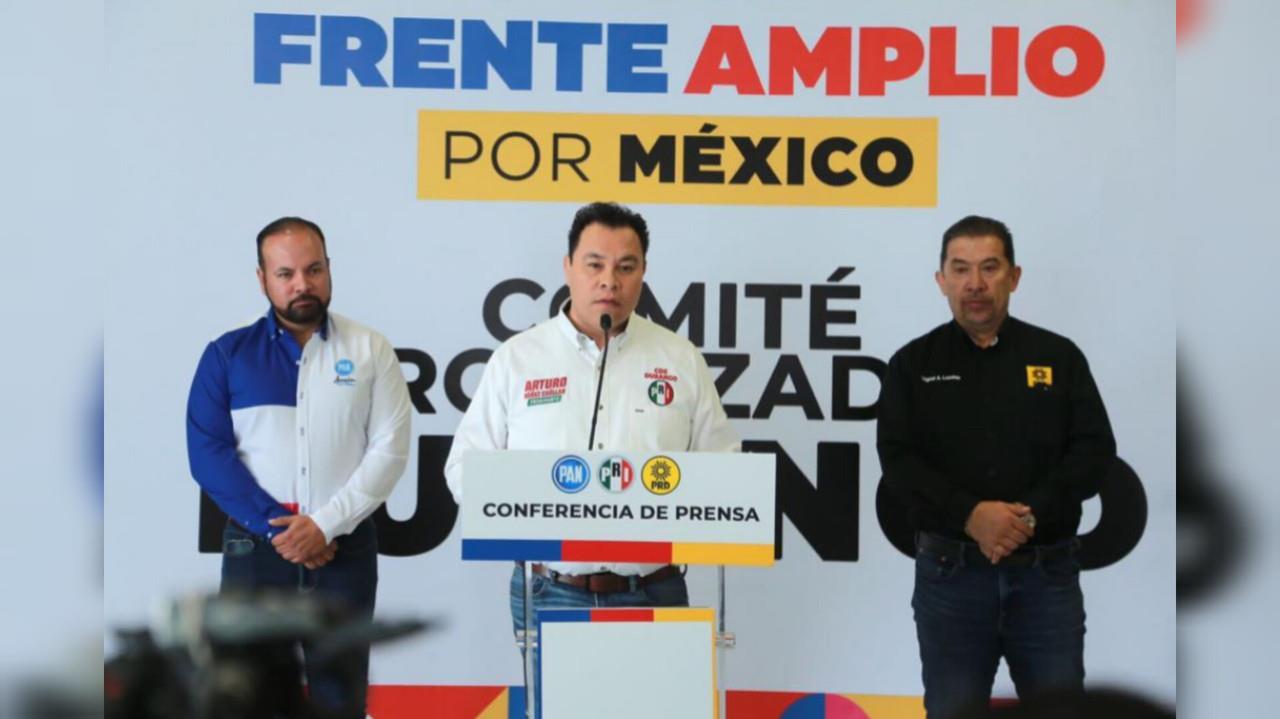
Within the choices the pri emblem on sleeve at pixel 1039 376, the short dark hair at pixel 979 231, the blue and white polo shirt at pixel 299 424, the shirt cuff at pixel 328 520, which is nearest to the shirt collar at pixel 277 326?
the blue and white polo shirt at pixel 299 424

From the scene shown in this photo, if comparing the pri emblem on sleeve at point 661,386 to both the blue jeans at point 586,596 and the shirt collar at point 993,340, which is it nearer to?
the blue jeans at point 586,596

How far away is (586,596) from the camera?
3291mm

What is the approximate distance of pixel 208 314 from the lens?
12.7 ft

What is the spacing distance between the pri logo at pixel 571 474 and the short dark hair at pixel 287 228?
147 centimetres

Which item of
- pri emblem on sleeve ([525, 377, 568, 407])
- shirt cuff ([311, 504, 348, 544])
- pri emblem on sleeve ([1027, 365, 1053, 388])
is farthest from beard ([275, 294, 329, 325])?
pri emblem on sleeve ([1027, 365, 1053, 388])

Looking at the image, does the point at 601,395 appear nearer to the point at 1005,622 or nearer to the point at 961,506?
the point at 961,506

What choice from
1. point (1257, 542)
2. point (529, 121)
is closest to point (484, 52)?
point (529, 121)

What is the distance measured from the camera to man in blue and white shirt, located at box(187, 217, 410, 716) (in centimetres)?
367

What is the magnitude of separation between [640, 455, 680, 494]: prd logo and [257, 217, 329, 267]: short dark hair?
1.60 meters

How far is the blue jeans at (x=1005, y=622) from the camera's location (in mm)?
3561

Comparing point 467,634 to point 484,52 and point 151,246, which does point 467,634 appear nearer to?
point 151,246

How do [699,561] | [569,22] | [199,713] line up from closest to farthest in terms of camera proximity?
[199,713] < [699,561] < [569,22]

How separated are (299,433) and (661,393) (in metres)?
1.13

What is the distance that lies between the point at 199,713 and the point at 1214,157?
9.91ft
